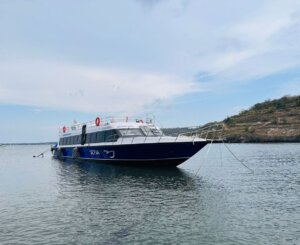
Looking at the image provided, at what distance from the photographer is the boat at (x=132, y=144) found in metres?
35.2

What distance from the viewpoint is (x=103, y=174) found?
35.7 metres

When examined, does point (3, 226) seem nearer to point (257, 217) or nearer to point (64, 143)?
point (257, 217)

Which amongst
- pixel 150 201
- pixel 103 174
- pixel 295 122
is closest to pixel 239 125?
pixel 295 122

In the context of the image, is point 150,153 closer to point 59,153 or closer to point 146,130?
point 146,130

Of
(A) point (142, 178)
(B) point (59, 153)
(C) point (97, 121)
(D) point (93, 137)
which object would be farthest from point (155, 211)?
(B) point (59, 153)

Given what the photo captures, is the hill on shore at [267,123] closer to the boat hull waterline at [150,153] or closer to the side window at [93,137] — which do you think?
the side window at [93,137]

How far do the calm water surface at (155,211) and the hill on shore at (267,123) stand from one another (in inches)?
2936

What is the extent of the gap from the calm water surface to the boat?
14.6ft

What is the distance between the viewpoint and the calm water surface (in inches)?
578

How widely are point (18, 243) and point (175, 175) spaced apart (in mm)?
19729

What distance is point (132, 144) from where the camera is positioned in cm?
3738

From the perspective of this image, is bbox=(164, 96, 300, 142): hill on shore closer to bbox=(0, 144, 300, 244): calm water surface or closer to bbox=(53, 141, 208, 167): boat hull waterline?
bbox=(53, 141, 208, 167): boat hull waterline

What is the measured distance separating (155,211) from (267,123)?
12418cm

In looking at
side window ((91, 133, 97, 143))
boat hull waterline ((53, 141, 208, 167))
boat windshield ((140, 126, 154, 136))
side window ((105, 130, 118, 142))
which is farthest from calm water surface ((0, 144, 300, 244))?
side window ((91, 133, 97, 143))
